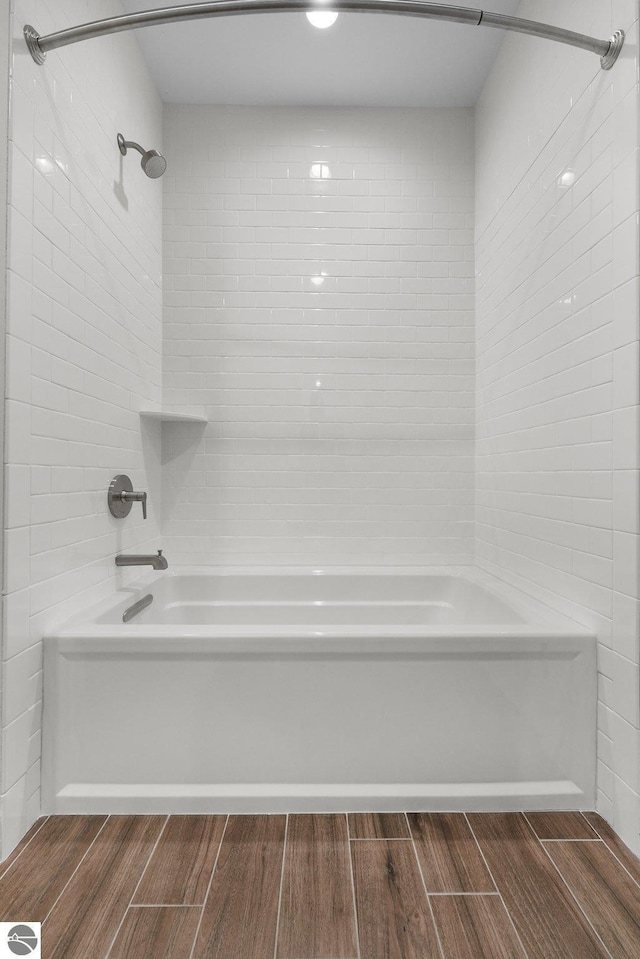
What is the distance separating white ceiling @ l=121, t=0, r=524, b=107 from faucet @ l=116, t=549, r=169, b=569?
2.16m

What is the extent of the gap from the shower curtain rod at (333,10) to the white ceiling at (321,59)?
77 centimetres

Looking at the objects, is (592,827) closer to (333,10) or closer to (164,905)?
(164,905)

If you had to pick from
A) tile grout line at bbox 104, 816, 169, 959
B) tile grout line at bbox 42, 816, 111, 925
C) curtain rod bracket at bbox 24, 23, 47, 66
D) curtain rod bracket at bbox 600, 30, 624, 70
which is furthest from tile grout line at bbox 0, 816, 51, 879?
curtain rod bracket at bbox 600, 30, 624, 70

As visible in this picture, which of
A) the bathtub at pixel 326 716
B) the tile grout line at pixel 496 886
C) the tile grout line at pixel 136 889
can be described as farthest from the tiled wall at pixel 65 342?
the tile grout line at pixel 496 886

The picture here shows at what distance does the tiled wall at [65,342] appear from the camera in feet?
4.74

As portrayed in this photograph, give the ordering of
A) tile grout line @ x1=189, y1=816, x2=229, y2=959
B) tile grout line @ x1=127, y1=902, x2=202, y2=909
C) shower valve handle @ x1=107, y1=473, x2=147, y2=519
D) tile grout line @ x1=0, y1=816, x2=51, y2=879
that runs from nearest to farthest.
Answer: tile grout line @ x1=189, y1=816, x2=229, y2=959, tile grout line @ x1=127, y1=902, x2=202, y2=909, tile grout line @ x1=0, y1=816, x2=51, y2=879, shower valve handle @ x1=107, y1=473, x2=147, y2=519

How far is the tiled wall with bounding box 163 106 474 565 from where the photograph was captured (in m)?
2.83

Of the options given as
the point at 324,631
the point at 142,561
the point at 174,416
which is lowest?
the point at 324,631

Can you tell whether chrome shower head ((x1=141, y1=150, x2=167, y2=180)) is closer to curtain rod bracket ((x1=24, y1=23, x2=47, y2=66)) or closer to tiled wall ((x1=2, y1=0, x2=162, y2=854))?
tiled wall ((x1=2, y1=0, x2=162, y2=854))

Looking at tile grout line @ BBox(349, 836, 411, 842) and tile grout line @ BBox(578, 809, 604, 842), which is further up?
tile grout line @ BBox(349, 836, 411, 842)

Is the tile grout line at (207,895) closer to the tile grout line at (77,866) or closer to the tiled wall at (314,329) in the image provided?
the tile grout line at (77,866)

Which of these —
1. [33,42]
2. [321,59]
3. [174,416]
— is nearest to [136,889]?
[174,416]

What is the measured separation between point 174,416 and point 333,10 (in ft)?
5.16

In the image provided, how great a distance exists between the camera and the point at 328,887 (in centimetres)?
126
